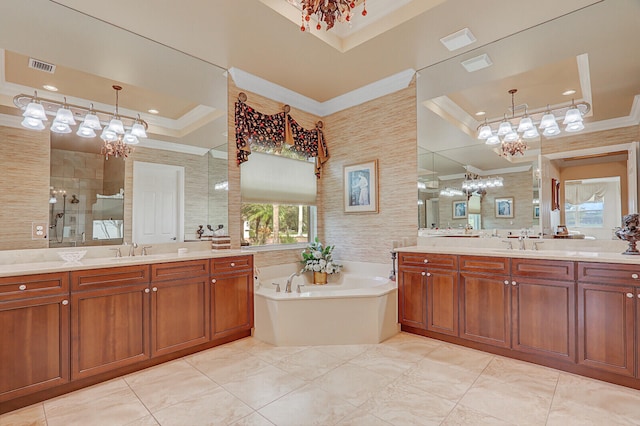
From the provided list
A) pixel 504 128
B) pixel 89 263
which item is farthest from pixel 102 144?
pixel 504 128

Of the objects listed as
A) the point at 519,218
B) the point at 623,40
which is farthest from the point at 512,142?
the point at 623,40

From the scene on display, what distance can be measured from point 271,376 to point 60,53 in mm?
3169

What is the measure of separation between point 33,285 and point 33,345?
15.5 inches

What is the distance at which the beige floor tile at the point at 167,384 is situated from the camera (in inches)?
85.0

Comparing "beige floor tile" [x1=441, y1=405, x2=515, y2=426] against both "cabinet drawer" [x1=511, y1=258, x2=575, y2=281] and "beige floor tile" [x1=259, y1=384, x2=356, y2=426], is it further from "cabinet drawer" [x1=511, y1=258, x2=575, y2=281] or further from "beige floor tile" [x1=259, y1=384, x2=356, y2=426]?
"cabinet drawer" [x1=511, y1=258, x2=575, y2=281]

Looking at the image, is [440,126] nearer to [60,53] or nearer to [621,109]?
[621,109]

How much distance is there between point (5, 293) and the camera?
2.00 metres

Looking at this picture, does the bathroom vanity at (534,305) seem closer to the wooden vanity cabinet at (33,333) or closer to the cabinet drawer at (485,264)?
the cabinet drawer at (485,264)

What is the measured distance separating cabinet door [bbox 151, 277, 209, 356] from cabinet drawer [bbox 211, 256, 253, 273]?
148 millimetres

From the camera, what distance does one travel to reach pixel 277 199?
4.20m

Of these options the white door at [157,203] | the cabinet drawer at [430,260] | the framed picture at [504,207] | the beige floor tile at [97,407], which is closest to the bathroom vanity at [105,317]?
the beige floor tile at [97,407]

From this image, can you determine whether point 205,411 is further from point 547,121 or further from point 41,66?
point 547,121

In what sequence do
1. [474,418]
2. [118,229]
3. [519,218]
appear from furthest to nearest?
[519,218], [118,229], [474,418]

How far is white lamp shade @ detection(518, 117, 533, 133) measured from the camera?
3.07m
